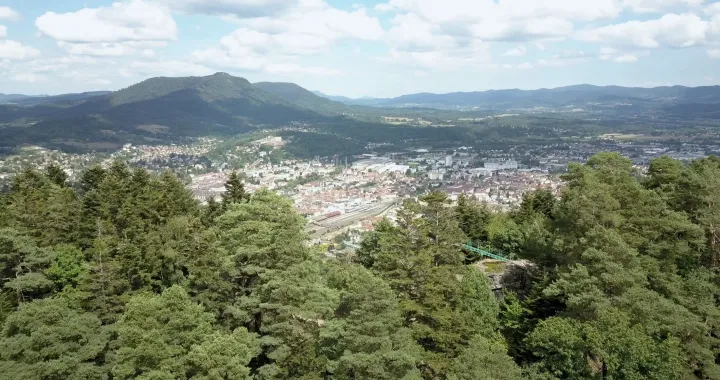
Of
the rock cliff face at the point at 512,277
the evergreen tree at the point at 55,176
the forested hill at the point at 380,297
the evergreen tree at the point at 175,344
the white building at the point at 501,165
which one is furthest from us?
the white building at the point at 501,165

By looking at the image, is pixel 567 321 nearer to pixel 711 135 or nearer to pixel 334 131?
pixel 711 135

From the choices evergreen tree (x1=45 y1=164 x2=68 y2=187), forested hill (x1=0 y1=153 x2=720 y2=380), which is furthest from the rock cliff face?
evergreen tree (x1=45 y1=164 x2=68 y2=187)

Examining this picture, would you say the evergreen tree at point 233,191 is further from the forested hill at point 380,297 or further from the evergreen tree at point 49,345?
the evergreen tree at point 49,345

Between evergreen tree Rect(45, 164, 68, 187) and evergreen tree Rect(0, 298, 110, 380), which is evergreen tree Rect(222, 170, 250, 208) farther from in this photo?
evergreen tree Rect(0, 298, 110, 380)

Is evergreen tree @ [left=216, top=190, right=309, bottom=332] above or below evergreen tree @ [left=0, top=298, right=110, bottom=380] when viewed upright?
above

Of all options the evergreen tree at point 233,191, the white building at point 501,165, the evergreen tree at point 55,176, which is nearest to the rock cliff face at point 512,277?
the evergreen tree at point 233,191

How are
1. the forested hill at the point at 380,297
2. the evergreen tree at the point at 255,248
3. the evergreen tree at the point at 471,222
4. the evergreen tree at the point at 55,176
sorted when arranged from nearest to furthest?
the forested hill at the point at 380,297
the evergreen tree at the point at 255,248
the evergreen tree at the point at 471,222
the evergreen tree at the point at 55,176
